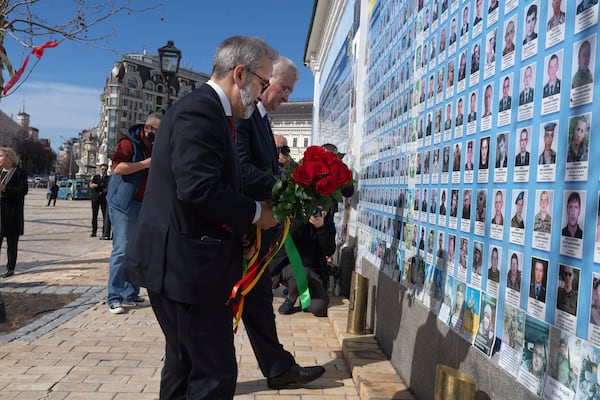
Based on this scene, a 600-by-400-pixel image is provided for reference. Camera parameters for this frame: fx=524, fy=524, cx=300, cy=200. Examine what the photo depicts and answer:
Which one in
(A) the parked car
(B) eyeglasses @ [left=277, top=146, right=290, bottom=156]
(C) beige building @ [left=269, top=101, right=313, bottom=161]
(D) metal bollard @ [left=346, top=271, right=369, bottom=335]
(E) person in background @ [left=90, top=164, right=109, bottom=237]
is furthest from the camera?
(C) beige building @ [left=269, top=101, right=313, bottom=161]

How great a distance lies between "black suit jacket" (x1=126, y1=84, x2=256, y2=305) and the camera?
2.04 metres

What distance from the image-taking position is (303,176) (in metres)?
2.50

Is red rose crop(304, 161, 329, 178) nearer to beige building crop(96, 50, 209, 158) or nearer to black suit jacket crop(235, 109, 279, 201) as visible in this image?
black suit jacket crop(235, 109, 279, 201)

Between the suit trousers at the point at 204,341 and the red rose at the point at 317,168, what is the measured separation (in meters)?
0.75

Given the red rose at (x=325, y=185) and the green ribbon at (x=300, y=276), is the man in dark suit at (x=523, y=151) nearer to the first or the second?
the red rose at (x=325, y=185)

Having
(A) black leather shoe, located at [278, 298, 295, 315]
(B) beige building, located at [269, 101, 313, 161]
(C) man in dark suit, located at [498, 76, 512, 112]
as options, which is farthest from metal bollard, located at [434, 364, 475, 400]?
(B) beige building, located at [269, 101, 313, 161]

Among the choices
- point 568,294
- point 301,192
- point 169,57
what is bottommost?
point 568,294

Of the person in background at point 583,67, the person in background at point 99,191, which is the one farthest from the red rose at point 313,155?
the person in background at point 99,191

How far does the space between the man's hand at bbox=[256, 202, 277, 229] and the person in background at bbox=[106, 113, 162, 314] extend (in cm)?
330

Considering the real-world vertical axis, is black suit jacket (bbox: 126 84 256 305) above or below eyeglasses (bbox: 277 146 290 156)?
below

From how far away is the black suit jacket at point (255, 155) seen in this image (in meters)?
3.05

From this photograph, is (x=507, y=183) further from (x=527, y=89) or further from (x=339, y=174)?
(x=339, y=174)

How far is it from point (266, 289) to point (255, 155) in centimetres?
88

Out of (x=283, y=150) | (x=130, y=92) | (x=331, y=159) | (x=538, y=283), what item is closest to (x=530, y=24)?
(x=538, y=283)
